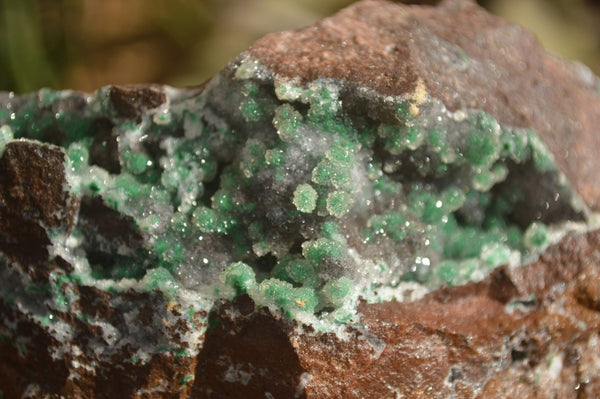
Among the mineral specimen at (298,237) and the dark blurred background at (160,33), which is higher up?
the dark blurred background at (160,33)

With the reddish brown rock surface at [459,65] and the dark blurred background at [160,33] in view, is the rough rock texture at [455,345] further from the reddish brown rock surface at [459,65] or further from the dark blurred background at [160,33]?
the dark blurred background at [160,33]

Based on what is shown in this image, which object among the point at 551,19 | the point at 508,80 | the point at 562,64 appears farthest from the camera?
the point at 551,19

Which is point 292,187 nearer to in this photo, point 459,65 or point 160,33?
point 459,65

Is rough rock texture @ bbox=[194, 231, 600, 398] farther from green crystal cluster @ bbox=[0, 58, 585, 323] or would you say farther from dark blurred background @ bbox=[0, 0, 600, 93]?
dark blurred background @ bbox=[0, 0, 600, 93]

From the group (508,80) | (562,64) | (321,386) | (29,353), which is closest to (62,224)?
(29,353)

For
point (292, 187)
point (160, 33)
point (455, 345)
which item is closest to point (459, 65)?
point (292, 187)

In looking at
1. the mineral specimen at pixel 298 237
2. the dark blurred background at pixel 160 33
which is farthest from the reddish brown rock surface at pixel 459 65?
the dark blurred background at pixel 160 33

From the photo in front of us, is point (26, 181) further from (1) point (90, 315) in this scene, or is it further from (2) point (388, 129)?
(2) point (388, 129)
